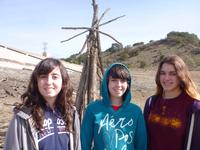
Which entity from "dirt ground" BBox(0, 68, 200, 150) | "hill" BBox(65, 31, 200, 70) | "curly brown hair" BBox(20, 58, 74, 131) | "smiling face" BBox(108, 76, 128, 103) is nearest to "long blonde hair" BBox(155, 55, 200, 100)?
"smiling face" BBox(108, 76, 128, 103)

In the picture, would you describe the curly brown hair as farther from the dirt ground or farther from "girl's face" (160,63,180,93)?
the dirt ground

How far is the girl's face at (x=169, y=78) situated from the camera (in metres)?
3.39

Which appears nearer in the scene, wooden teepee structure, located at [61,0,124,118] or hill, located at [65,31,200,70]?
wooden teepee structure, located at [61,0,124,118]

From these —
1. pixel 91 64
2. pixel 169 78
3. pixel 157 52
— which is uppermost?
pixel 157 52

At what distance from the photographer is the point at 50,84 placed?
Answer: 9.24ft

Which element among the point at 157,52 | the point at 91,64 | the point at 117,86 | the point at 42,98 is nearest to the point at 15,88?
the point at 91,64

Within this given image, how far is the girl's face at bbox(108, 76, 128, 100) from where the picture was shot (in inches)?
129

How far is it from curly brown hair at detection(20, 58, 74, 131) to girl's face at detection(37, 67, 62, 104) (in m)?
0.03

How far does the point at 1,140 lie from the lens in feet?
21.1

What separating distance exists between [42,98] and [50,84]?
0.45ft

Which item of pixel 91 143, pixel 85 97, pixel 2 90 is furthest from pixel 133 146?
pixel 2 90

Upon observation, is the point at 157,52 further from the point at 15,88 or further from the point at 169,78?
the point at 169,78

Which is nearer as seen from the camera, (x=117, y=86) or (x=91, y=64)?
(x=117, y=86)

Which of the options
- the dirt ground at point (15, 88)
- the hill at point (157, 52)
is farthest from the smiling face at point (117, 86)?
the hill at point (157, 52)
